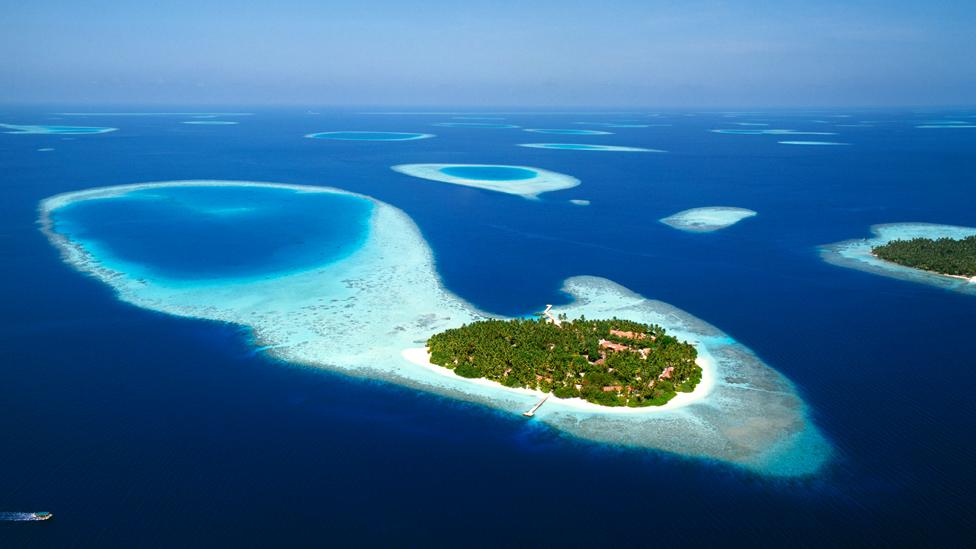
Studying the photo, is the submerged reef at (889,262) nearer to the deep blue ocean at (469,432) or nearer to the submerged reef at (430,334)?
the deep blue ocean at (469,432)

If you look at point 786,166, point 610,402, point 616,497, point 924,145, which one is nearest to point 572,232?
point 610,402

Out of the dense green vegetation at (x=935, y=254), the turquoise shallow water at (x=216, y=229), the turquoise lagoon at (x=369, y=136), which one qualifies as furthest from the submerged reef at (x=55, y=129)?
the dense green vegetation at (x=935, y=254)

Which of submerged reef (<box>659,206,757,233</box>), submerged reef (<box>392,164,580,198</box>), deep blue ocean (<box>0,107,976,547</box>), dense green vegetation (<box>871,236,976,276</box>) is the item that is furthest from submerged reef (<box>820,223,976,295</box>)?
submerged reef (<box>392,164,580,198</box>)

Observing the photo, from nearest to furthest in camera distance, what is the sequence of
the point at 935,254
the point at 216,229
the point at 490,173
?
the point at 935,254 → the point at 216,229 → the point at 490,173

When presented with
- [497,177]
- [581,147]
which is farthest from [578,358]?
[581,147]

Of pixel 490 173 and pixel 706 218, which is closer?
pixel 706 218

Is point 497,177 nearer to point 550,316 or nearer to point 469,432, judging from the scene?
point 550,316

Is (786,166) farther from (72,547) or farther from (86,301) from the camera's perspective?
(72,547)

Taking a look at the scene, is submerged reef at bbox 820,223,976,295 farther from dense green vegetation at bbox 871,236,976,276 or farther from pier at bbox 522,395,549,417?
pier at bbox 522,395,549,417
